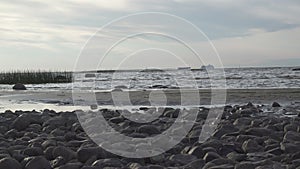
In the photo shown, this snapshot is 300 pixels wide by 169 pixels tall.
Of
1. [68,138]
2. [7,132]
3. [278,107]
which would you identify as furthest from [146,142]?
[278,107]

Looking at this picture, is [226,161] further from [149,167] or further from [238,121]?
[238,121]

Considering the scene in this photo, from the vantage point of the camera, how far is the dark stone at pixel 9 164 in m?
6.01

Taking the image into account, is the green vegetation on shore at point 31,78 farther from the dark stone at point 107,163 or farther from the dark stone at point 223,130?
the dark stone at point 107,163

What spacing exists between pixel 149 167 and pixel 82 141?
2.47 meters

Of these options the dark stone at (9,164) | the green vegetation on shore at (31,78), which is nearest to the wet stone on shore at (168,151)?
the dark stone at (9,164)

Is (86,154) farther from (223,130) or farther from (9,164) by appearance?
(223,130)

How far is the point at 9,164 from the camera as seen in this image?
6.05 m

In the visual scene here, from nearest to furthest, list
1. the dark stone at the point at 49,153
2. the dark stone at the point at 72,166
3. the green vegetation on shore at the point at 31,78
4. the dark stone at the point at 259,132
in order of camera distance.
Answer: the dark stone at the point at 72,166 < the dark stone at the point at 49,153 < the dark stone at the point at 259,132 < the green vegetation on shore at the point at 31,78

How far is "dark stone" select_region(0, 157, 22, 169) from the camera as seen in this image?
601 centimetres

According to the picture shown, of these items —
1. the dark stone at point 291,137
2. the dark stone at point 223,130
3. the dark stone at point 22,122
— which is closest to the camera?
the dark stone at point 291,137

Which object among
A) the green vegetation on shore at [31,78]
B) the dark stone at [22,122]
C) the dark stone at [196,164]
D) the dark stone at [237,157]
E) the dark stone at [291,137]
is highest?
the dark stone at [291,137]

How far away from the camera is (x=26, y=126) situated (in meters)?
10.2

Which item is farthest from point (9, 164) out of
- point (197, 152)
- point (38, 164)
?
point (197, 152)

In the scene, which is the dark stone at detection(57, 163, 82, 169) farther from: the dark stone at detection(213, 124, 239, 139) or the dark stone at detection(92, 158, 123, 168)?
the dark stone at detection(213, 124, 239, 139)
